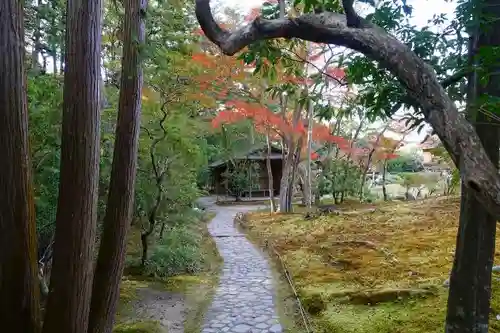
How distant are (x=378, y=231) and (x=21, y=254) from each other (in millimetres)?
8591

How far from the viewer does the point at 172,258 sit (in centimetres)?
767

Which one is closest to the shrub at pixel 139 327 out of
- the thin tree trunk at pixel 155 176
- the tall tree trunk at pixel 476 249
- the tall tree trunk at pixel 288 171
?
the thin tree trunk at pixel 155 176

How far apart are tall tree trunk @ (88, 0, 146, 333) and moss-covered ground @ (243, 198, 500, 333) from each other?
8.49ft

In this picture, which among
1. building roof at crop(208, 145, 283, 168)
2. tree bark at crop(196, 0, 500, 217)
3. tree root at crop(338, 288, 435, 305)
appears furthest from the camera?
building roof at crop(208, 145, 283, 168)

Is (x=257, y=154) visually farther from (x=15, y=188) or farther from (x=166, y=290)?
(x=15, y=188)

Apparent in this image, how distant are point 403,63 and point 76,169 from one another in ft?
7.38

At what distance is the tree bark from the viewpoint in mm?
1675

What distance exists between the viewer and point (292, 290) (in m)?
6.27

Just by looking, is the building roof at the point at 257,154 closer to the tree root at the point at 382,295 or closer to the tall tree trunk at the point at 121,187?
the tree root at the point at 382,295

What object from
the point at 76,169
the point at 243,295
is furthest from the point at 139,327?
the point at 76,169

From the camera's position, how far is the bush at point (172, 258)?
7363mm

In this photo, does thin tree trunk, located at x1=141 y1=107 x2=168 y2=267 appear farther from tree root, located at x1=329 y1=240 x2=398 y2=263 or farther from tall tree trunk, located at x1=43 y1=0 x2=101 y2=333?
tree root, located at x1=329 y1=240 x2=398 y2=263

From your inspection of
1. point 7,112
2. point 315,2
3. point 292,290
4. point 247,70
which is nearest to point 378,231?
point 292,290

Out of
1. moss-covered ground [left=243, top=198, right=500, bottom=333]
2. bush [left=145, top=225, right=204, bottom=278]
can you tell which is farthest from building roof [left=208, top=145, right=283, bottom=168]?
bush [left=145, top=225, right=204, bottom=278]
